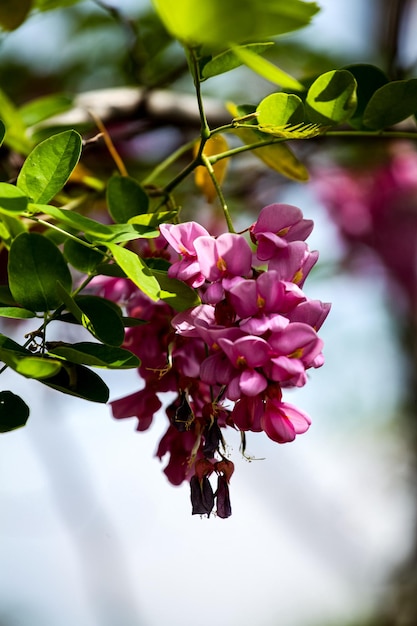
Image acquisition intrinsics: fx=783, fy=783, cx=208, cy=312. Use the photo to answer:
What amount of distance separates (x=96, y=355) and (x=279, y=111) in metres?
0.22

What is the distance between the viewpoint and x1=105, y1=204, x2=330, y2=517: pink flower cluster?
1.62 feet

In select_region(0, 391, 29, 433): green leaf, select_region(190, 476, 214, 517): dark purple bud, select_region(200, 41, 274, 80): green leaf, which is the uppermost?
select_region(200, 41, 274, 80): green leaf

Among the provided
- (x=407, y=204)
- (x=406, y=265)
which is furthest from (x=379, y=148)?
(x=406, y=265)

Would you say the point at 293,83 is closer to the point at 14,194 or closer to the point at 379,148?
the point at 14,194

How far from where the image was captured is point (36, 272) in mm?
518

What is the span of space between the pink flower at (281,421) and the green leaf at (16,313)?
17 centimetres

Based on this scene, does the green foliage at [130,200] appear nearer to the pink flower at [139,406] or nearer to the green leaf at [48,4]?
the pink flower at [139,406]

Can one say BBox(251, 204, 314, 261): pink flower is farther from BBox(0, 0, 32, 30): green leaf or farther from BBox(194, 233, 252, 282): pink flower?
BBox(0, 0, 32, 30): green leaf

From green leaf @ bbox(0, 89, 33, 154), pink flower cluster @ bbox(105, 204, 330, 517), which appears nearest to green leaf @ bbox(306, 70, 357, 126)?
pink flower cluster @ bbox(105, 204, 330, 517)

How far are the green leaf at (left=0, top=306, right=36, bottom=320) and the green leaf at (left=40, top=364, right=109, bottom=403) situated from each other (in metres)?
0.04

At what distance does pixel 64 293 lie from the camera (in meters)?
0.50

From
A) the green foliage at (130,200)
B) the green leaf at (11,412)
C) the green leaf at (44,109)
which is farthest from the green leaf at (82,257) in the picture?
the green leaf at (44,109)

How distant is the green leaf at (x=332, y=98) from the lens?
0.58m

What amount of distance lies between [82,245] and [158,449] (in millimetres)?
175
